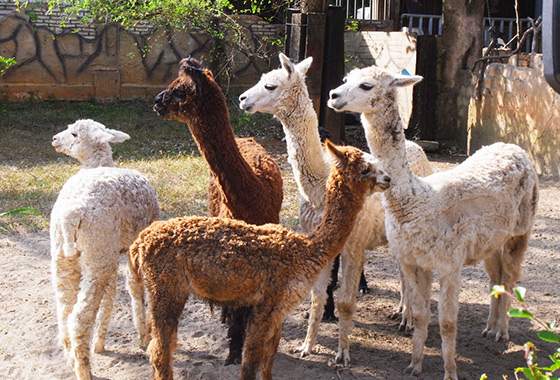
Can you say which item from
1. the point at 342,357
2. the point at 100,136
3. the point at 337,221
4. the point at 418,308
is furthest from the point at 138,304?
the point at 418,308

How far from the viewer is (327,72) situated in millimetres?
8312

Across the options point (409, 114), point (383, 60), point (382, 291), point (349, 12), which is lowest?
point (382, 291)

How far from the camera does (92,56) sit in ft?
42.1

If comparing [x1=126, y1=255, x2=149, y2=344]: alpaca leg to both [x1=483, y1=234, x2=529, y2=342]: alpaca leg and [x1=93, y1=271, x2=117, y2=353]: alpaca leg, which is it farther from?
[x1=483, y1=234, x2=529, y2=342]: alpaca leg

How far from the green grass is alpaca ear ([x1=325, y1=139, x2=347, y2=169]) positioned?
285 cm

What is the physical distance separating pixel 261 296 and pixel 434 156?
24.4ft

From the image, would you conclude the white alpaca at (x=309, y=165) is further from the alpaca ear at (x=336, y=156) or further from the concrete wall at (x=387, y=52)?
the concrete wall at (x=387, y=52)

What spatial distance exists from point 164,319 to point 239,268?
1.41 feet

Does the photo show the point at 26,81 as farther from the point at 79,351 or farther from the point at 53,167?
the point at 79,351

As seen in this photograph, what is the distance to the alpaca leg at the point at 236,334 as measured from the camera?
3.91m

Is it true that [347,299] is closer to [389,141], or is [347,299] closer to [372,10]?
[389,141]

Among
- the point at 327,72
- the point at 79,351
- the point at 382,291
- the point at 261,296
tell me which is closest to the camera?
the point at 261,296

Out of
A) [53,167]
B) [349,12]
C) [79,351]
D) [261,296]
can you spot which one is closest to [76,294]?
[79,351]

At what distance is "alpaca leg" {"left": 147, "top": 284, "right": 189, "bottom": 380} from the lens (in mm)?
3115
